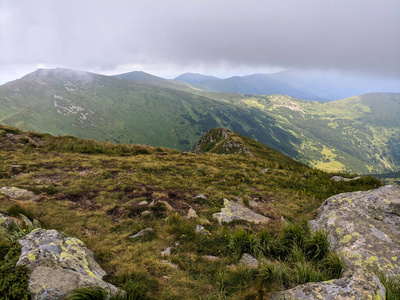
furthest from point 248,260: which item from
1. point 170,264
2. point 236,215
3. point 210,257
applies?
point 236,215

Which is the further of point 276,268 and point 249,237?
point 249,237

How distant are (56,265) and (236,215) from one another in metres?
8.62

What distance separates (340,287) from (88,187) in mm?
13921

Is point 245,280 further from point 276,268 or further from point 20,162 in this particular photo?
point 20,162

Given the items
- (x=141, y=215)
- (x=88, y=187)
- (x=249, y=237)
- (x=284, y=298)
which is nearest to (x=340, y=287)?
(x=284, y=298)

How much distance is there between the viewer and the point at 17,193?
1077 cm

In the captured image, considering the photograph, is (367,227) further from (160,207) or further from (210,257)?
(160,207)

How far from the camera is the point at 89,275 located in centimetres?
514

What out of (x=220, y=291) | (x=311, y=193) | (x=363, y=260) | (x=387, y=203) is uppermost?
(x=387, y=203)

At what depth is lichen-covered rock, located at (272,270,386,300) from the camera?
448cm

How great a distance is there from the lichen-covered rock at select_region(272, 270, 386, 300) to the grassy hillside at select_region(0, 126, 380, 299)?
0.43 meters

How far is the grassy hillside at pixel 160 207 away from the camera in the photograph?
19.7ft

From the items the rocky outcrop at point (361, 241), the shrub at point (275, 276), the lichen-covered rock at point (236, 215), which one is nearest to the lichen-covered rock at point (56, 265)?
the shrub at point (275, 276)

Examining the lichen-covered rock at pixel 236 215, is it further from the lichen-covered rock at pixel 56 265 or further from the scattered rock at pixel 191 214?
the lichen-covered rock at pixel 56 265
